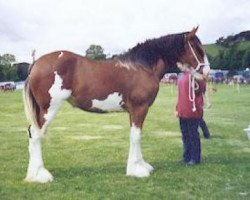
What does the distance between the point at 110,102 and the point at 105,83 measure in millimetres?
359

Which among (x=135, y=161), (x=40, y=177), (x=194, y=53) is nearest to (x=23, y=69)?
(x=194, y=53)

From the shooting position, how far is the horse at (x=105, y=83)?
9344mm

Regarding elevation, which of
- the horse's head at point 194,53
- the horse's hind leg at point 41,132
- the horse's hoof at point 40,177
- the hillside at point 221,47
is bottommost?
the horse's hoof at point 40,177

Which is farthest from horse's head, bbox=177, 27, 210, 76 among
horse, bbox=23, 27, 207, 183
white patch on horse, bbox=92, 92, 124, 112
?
white patch on horse, bbox=92, 92, 124, 112

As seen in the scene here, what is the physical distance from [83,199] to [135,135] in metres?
2.21

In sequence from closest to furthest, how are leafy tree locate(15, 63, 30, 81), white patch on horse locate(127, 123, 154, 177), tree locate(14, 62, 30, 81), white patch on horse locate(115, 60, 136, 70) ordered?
white patch on horse locate(127, 123, 154, 177) < white patch on horse locate(115, 60, 136, 70) < leafy tree locate(15, 63, 30, 81) < tree locate(14, 62, 30, 81)

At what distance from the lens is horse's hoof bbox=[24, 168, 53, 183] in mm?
9148

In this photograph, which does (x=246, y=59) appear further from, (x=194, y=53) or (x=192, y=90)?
(x=194, y=53)

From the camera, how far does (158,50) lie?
10148mm

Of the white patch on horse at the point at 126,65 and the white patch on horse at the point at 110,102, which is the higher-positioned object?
the white patch on horse at the point at 126,65

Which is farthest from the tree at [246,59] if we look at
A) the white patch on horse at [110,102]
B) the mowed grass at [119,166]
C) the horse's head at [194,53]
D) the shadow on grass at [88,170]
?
the white patch on horse at [110,102]

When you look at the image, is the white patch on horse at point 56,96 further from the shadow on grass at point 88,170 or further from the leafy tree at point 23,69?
the leafy tree at point 23,69

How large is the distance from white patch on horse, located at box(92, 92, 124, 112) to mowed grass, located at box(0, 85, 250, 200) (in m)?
1.20

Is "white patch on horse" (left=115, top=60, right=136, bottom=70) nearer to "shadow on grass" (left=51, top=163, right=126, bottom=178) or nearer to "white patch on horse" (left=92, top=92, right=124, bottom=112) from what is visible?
"white patch on horse" (left=92, top=92, right=124, bottom=112)
